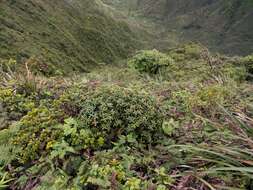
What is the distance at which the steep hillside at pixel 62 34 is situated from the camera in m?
25.9

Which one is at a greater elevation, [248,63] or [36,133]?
[248,63]

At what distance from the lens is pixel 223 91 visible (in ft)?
16.5

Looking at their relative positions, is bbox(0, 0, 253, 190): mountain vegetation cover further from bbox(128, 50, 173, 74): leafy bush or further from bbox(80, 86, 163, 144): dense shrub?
bbox(128, 50, 173, 74): leafy bush

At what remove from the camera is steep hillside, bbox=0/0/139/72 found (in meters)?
25.9

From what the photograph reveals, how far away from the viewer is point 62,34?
33719mm

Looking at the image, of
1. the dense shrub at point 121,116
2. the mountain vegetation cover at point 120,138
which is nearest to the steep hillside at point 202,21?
the mountain vegetation cover at point 120,138

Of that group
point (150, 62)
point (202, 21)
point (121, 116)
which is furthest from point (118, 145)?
point (202, 21)

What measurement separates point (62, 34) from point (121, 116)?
31.3 meters

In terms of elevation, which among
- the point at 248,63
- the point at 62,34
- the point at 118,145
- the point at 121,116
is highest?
the point at 62,34

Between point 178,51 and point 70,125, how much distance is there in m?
21.3

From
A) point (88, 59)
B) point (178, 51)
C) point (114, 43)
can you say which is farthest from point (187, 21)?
point (178, 51)

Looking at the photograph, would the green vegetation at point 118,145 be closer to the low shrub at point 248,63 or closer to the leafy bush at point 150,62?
the leafy bush at point 150,62

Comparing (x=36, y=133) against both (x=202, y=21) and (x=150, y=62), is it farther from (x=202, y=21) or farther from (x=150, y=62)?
(x=202, y=21)

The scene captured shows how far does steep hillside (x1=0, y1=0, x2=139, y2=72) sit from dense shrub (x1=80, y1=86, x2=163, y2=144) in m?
19.0
